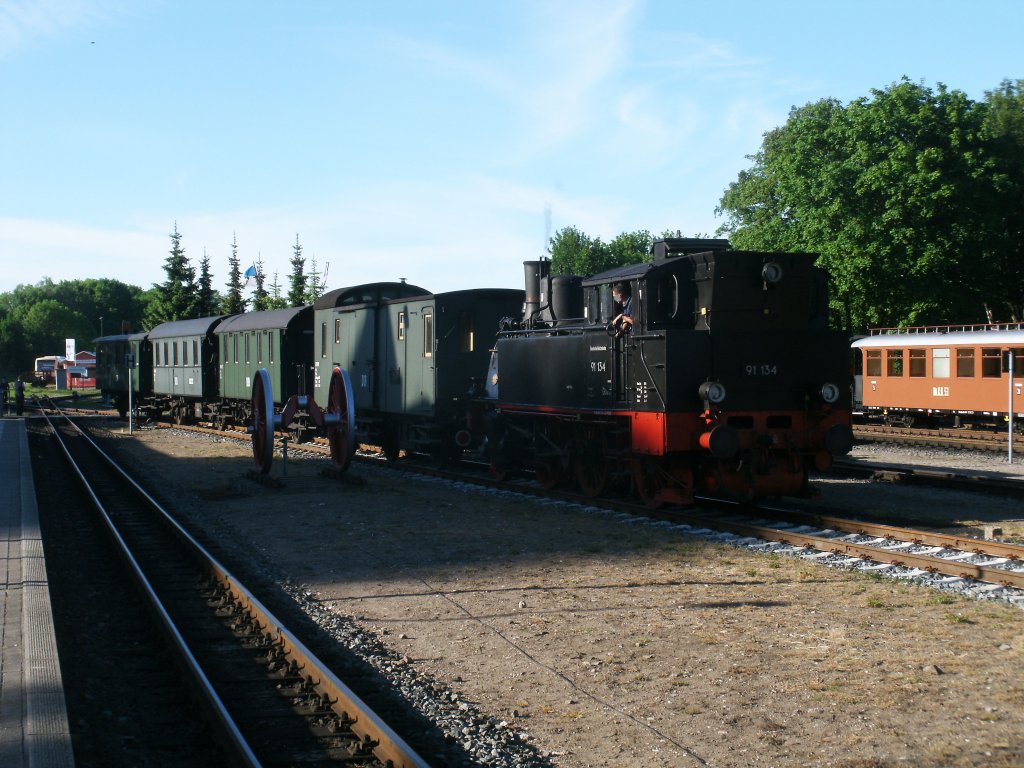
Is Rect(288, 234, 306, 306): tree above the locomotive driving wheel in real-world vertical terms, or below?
above

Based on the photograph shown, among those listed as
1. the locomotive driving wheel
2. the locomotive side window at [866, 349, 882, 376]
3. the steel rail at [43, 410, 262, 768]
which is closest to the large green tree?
the locomotive side window at [866, 349, 882, 376]

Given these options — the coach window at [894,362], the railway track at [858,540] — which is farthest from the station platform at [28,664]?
the coach window at [894,362]

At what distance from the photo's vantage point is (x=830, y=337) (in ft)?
42.8

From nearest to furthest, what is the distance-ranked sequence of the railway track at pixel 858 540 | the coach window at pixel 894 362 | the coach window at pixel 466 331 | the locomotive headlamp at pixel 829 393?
the railway track at pixel 858 540, the locomotive headlamp at pixel 829 393, the coach window at pixel 466 331, the coach window at pixel 894 362

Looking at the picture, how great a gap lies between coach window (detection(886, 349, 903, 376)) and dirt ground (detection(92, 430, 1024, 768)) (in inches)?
657

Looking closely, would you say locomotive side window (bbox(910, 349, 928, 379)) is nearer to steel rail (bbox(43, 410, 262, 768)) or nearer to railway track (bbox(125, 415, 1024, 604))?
Result: railway track (bbox(125, 415, 1024, 604))

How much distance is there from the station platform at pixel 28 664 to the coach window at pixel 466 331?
824cm

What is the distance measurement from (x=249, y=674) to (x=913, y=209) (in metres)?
33.4

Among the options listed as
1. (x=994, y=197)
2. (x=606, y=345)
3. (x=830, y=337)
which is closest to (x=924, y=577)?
(x=830, y=337)

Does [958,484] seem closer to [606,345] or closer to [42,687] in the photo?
[606,345]

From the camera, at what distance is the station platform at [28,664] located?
16.5 ft

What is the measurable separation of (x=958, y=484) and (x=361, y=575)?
32.4ft

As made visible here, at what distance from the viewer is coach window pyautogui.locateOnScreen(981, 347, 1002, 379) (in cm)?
2545

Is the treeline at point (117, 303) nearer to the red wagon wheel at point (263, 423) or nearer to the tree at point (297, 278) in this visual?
the tree at point (297, 278)
